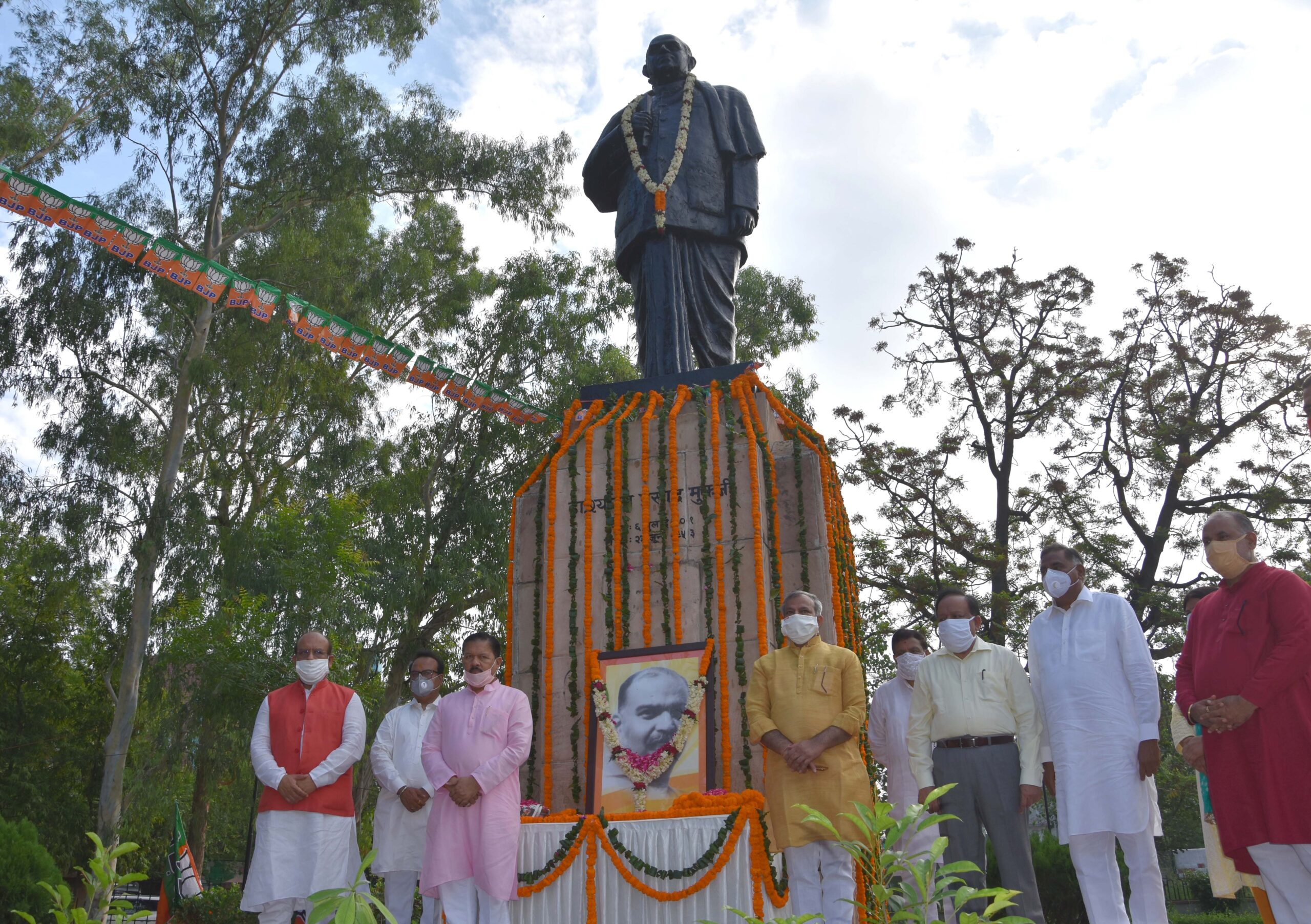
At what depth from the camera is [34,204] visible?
1010 cm

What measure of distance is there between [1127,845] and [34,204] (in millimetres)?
10299

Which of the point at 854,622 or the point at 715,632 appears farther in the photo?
the point at 854,622

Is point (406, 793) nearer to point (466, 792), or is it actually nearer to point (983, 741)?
point (466, 792)

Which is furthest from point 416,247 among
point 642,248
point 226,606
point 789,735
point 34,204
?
point 789,735

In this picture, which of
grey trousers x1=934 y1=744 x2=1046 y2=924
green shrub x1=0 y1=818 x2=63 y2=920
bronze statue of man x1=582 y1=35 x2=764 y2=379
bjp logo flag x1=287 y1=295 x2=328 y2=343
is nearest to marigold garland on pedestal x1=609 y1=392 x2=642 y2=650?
bronze statue of man x1=582 y1=35 x2=764 y2=379

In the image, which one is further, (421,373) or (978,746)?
(421,373)

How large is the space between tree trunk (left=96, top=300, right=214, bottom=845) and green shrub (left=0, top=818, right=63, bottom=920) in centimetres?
697

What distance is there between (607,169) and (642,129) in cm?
43

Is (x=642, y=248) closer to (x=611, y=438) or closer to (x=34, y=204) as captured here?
(x=611, y=438)

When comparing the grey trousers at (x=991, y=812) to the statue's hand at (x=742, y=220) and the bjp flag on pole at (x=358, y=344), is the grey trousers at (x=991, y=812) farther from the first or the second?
the bjp flag on pole at (x=358, y=344)

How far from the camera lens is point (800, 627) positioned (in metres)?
4.88

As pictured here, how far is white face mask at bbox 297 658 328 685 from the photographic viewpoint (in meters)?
5.32

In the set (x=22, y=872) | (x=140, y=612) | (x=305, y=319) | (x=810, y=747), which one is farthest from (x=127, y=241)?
(x=810, y=747)

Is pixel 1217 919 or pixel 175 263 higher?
pixel 175 263
